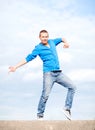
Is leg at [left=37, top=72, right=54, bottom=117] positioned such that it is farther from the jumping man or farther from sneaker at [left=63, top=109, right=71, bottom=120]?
sneaker at [left=63, top=109, right=71, bottom=120]

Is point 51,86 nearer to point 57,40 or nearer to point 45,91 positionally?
point 45,91

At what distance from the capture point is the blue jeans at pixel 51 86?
6.82m

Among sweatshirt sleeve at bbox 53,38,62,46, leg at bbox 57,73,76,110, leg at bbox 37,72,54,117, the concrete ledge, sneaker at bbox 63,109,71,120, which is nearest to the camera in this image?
the concrete ledge

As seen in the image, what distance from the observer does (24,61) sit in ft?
23.2

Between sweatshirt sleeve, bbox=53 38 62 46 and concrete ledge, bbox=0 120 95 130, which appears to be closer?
concrete ledge, bbox=0 120 95 130

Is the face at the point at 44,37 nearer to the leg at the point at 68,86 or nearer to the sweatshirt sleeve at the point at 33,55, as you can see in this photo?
the sweatshirt sleeve at the point at 33,55

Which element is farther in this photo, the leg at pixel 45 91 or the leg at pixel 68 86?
the leg at pixel 68 86

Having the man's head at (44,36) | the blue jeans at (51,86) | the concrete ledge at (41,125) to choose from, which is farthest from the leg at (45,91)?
the concrete ledge at (41,125)

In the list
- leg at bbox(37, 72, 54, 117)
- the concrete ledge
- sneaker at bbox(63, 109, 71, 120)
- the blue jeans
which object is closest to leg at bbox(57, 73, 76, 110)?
the blue jeans

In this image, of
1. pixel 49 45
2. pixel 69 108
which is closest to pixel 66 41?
pixel 49 45

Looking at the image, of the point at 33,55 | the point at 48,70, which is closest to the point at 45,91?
the point at 48,70

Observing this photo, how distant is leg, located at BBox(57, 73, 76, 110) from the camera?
6.95m

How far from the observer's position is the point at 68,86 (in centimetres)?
702

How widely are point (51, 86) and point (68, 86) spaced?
39cm
